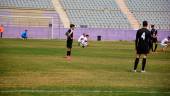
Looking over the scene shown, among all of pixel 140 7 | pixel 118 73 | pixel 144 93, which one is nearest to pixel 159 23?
pixel 140 7

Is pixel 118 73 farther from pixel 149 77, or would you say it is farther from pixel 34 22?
pixel 34 22

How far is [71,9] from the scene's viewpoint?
209 feet

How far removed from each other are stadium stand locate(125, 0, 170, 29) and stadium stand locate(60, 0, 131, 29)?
2381mm

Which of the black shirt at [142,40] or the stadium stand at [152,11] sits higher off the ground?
the stadium stand at [152,11]

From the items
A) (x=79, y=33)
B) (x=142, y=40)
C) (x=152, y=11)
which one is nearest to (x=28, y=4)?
(x=79, y=33)

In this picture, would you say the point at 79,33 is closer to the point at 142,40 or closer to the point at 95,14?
the point at 95,14

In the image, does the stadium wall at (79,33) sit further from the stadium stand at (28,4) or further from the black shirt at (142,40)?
the black shirt at (142,40)

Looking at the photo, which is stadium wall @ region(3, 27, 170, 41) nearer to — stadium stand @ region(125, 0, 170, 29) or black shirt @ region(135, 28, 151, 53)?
stadium stand @ region(125, 0, 170, 29)

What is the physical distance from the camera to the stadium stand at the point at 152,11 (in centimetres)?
6544

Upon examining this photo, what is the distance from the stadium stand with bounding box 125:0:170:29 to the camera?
65438 millimetres

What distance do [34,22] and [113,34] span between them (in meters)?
10.1

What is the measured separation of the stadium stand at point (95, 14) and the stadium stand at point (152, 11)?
7.81 feet

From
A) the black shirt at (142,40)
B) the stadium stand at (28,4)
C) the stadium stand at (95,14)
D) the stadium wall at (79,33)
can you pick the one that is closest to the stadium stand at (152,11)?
the stadium stand at (95,14)

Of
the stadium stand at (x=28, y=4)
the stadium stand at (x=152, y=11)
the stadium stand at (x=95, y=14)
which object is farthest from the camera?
the stadium stand at (x=152, y=11)
